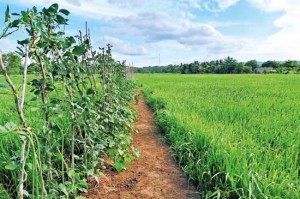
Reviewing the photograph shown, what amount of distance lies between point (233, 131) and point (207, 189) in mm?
1397

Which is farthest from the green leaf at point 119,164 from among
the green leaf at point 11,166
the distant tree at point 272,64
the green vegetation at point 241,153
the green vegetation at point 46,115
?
the distant tree at point 272,64

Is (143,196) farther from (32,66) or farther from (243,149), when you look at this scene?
(32,66)

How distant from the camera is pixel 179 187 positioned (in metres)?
2.65

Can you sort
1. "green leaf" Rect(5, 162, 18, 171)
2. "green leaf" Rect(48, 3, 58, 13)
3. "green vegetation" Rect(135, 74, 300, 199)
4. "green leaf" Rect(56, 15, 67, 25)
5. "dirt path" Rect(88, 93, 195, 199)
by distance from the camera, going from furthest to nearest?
"dirt path" Rect(88, 93, 195, 199) < "green vegetation" Rect(135, 74, 300, 199) < "green leaf" Rect(56, 15, 67, 25) < "green leaf" Rect(48, 3, 58, 13) < "green leaf" Rect(5, 162, 18, 171)

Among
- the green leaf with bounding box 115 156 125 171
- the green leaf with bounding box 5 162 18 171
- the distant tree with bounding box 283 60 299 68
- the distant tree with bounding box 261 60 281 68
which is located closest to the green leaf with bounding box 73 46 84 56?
the green leaf with bounding box 5 162 18 171

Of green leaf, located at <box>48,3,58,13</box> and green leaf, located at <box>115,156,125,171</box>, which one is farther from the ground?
green leaf, located at <box>48,3,58,13</box>

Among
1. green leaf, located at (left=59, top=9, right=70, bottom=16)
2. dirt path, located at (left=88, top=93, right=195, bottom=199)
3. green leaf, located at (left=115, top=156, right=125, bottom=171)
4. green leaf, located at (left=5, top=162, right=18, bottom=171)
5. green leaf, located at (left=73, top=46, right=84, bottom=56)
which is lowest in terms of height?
dirt path, located at (left=88, top=93, right=195, bottom=199)

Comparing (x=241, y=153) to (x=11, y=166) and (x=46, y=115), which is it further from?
(x=11, y=166)

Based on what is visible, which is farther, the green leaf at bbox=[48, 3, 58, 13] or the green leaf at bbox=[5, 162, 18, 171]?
the green leaf at bbox=[48, 3, 58, 13]

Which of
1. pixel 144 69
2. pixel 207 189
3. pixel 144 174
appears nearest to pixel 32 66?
pixel 144 174

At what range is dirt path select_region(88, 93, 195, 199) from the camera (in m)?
2.49

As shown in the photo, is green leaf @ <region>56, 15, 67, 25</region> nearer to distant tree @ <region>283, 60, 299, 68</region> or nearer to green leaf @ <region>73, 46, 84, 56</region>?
green leaf @ <region>73, 46, 84, 56</region>

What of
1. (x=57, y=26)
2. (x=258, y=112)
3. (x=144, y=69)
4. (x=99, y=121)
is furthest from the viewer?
(x=144, y=69)

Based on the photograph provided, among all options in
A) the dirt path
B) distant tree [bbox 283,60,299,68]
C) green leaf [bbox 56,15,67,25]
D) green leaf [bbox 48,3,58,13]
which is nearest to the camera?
green leaf [bbox 48,3,58,13]
